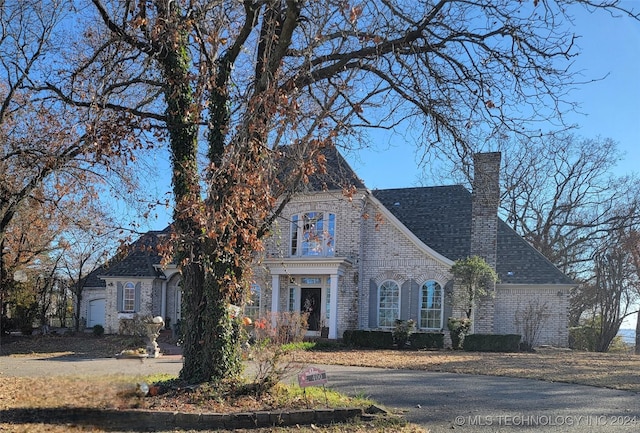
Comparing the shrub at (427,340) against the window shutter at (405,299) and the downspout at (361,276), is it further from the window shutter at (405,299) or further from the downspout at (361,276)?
the downspout at (361,276)

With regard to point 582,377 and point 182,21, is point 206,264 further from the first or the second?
point 582,377

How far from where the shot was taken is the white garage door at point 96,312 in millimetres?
29109

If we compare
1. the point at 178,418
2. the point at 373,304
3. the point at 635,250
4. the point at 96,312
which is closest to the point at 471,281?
the point at 373,304

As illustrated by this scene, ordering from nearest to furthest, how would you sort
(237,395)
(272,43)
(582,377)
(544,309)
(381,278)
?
(237,395) < (272,43) < (582,377) < (544,309) < (381,278)

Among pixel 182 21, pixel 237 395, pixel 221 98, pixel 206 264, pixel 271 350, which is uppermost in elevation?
pixel 182 21

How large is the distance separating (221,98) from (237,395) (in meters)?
4.55

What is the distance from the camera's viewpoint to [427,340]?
61.5 feet

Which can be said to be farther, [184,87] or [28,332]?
[28,332]

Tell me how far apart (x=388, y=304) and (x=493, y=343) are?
4244 mm

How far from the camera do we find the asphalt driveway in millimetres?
6672

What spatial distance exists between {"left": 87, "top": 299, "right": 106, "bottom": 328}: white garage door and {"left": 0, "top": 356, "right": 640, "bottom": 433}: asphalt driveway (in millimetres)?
16695

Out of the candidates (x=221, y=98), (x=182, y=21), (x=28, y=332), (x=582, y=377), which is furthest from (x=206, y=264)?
(x=28, y=332)

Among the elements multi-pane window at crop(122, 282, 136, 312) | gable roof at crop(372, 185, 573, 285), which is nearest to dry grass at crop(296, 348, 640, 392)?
gable roof at crop(372, 185, 573, 285)

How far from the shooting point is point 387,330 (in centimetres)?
2033
